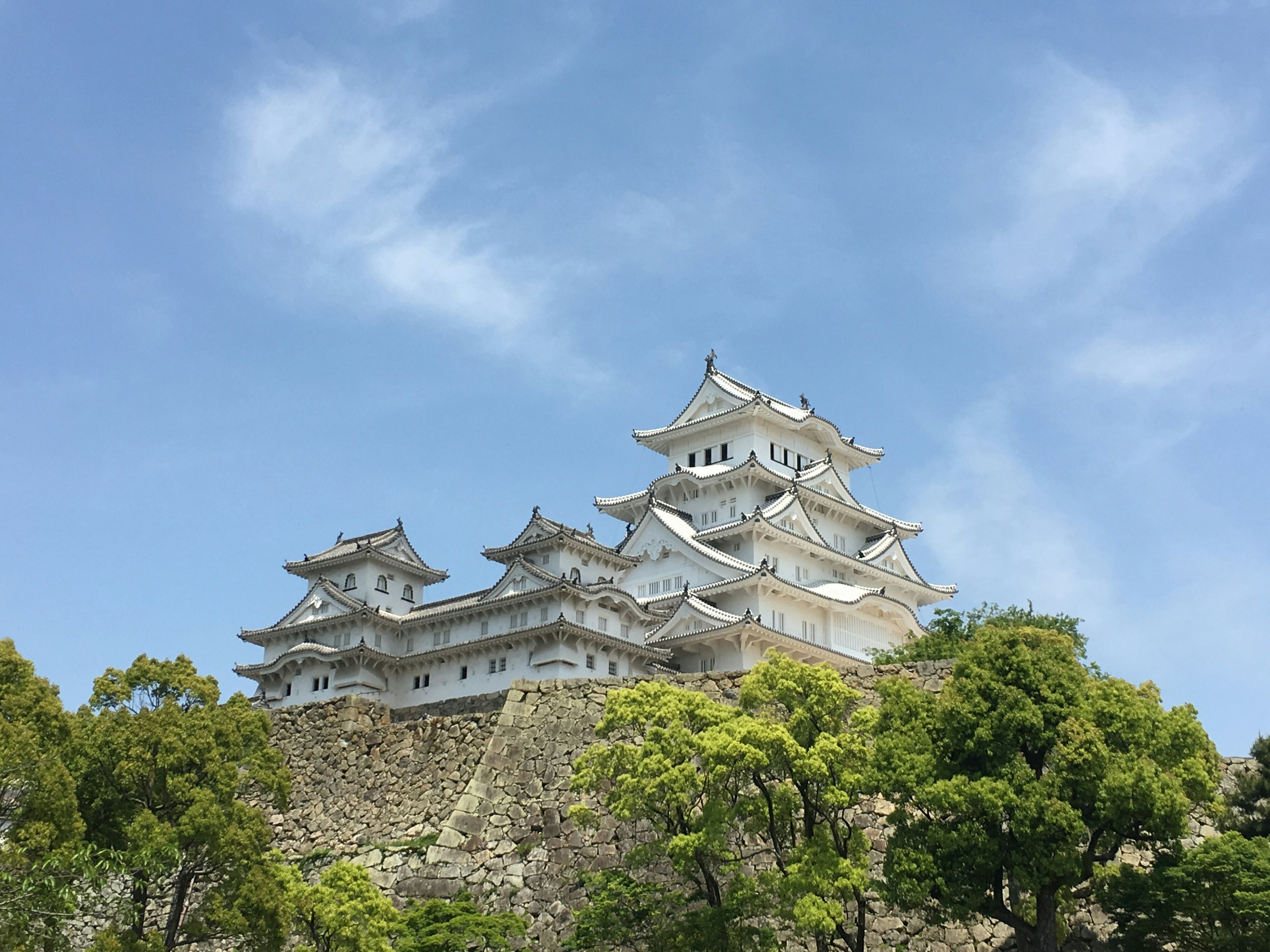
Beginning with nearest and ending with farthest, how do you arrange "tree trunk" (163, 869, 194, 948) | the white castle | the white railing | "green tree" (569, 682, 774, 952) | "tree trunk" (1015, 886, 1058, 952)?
"tree trunk" (1015, 886, 1058, 952), "green tree" (569, 682, 774, 952), "tree trunk" (163, 869, 194, 948), the white castle, the white railing

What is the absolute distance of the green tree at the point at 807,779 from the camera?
2058 cm

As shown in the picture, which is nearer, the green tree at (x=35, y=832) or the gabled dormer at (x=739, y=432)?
the green tree at (x=35, y=832)

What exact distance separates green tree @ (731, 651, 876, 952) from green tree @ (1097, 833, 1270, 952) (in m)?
3.85

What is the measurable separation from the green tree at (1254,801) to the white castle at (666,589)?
2026cm

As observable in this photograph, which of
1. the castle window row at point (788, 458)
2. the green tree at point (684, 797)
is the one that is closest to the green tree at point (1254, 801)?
the green tree at point (684, 797)

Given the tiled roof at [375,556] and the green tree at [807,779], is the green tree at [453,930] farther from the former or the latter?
the tiled roof at [375,556]

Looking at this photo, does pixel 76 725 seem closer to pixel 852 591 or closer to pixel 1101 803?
pixel 1101 803

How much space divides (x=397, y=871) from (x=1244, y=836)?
1434 centimetres

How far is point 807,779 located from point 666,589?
105ft

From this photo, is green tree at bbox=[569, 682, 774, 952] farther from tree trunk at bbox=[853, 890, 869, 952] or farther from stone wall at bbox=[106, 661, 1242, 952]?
stone wall at bbox=[106, 661, 1242, 952]

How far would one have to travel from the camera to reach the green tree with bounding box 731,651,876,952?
20578 millimetres

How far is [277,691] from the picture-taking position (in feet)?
171

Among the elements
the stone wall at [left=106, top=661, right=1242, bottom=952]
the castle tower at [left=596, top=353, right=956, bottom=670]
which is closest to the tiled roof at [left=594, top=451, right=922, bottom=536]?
the castle tower at [left=596, top=353, right=956, bottom=670]

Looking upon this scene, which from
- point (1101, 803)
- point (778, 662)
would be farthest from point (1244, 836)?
point (778, 662)
